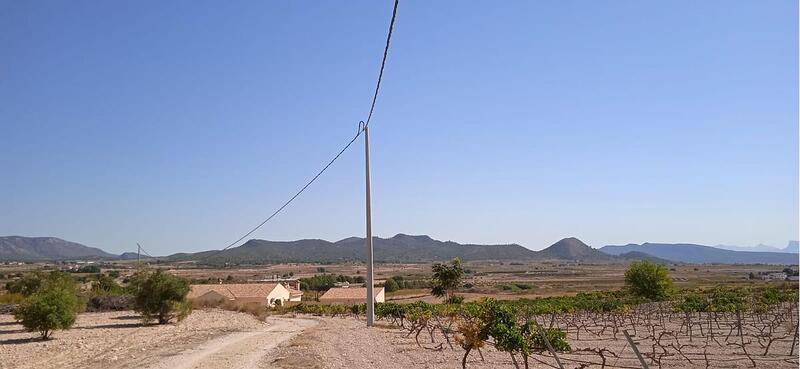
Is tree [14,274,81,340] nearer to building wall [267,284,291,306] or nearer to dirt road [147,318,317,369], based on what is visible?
dirt road [147,318,317,369]

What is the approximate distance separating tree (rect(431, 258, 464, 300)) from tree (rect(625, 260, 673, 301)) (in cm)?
2069

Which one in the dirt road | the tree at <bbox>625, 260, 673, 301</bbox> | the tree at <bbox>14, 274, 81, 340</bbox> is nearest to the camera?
the dirt road

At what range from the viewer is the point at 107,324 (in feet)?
121

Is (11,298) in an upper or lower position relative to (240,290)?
upper

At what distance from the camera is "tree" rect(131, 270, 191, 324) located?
1454 inches

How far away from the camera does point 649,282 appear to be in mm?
71812

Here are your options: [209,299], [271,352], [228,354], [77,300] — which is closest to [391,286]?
[209,299]

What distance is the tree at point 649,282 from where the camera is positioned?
70688mm

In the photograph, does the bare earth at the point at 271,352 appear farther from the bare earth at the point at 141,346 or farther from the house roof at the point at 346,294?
the house roof at the point at 346,294

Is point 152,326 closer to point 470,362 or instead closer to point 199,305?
point 199,305

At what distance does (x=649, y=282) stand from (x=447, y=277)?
24009 millimetres

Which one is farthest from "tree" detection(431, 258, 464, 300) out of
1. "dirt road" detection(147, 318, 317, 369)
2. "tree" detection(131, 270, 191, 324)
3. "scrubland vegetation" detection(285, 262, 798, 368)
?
"dirt road" detection(147, 318, 317, 369)

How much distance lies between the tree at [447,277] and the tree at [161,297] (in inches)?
1739

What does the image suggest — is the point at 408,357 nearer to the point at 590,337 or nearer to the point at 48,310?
the point at 590,337
